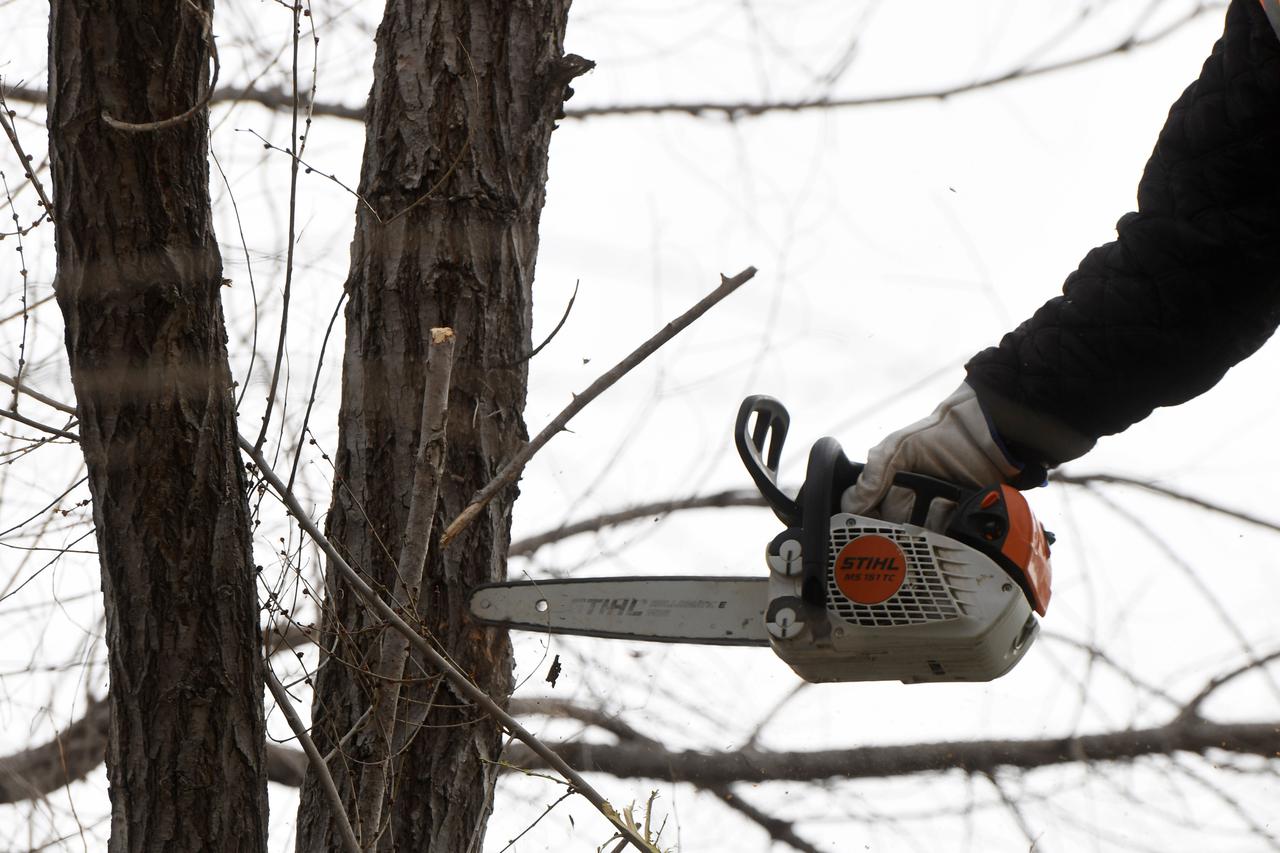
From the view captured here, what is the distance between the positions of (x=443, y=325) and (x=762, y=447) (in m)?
0.66

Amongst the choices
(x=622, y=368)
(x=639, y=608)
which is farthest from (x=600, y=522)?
(x=622, y=368)

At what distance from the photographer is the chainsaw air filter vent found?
2.17 meters

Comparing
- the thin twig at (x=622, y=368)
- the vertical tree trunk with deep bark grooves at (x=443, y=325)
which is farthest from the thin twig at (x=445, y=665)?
the vertical tree trunk with deep bark grooves at (x=443, y=325)

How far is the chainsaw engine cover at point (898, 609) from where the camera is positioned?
2.15 meters

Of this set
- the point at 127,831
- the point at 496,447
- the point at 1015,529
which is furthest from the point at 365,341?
the point at 1015,529

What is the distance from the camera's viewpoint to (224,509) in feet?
5.74

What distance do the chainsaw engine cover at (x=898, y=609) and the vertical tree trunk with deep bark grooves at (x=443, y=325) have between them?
0.59 m

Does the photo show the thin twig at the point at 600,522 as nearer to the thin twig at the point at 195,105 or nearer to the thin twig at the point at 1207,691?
the thin twig at the point at 1207,691

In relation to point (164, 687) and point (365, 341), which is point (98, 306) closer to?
point (164, 687)

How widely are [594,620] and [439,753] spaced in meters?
0.50

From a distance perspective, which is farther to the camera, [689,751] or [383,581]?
[689,751]

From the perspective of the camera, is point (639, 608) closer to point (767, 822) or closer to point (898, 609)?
point (898, 609)

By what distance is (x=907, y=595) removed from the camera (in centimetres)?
218

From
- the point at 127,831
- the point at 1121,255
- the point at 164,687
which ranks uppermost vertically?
the point at 1121,255
